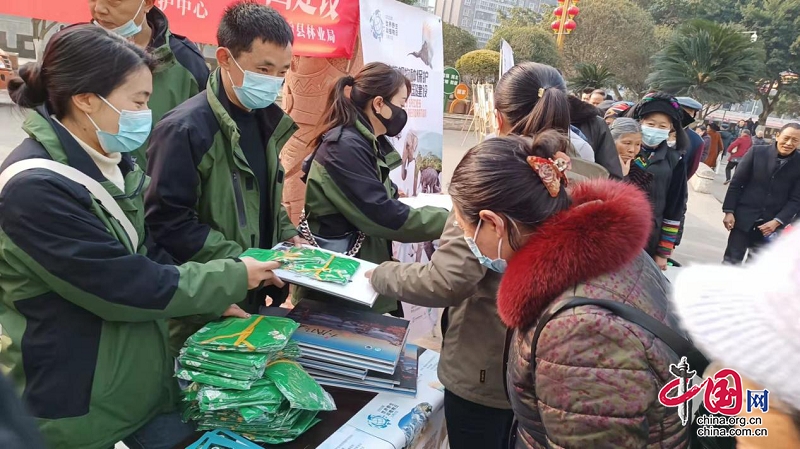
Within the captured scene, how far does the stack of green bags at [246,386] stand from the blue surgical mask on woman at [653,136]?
10.2 ft

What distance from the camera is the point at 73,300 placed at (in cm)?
116

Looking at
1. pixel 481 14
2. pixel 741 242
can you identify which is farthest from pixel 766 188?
pixel 481 14

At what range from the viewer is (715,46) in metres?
13.4

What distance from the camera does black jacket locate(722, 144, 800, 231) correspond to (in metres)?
4.54

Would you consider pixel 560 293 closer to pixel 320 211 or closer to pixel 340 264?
pixel 340 264

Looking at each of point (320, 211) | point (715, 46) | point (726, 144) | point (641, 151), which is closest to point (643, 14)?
point (726, 144)

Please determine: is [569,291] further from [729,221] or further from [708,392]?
[729,221]

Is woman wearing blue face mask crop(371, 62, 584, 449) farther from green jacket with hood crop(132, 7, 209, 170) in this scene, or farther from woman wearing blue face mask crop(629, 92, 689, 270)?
woman wearing blue face mask crop(629, 92, 689, 270)

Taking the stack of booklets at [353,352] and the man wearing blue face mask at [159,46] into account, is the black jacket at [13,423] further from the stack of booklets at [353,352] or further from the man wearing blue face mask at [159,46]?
the man wearing blue face mask at [159,46]

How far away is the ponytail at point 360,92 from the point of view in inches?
85.9

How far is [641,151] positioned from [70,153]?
352cm

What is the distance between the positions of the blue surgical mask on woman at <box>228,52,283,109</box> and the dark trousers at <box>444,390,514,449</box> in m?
1.28

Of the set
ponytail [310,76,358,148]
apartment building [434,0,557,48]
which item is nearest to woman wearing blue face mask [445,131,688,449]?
ponytail [310,76,358,148]

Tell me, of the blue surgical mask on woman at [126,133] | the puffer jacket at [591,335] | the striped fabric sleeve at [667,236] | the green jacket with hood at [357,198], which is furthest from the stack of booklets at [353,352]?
the striped fabric sleeve at [667,236]
